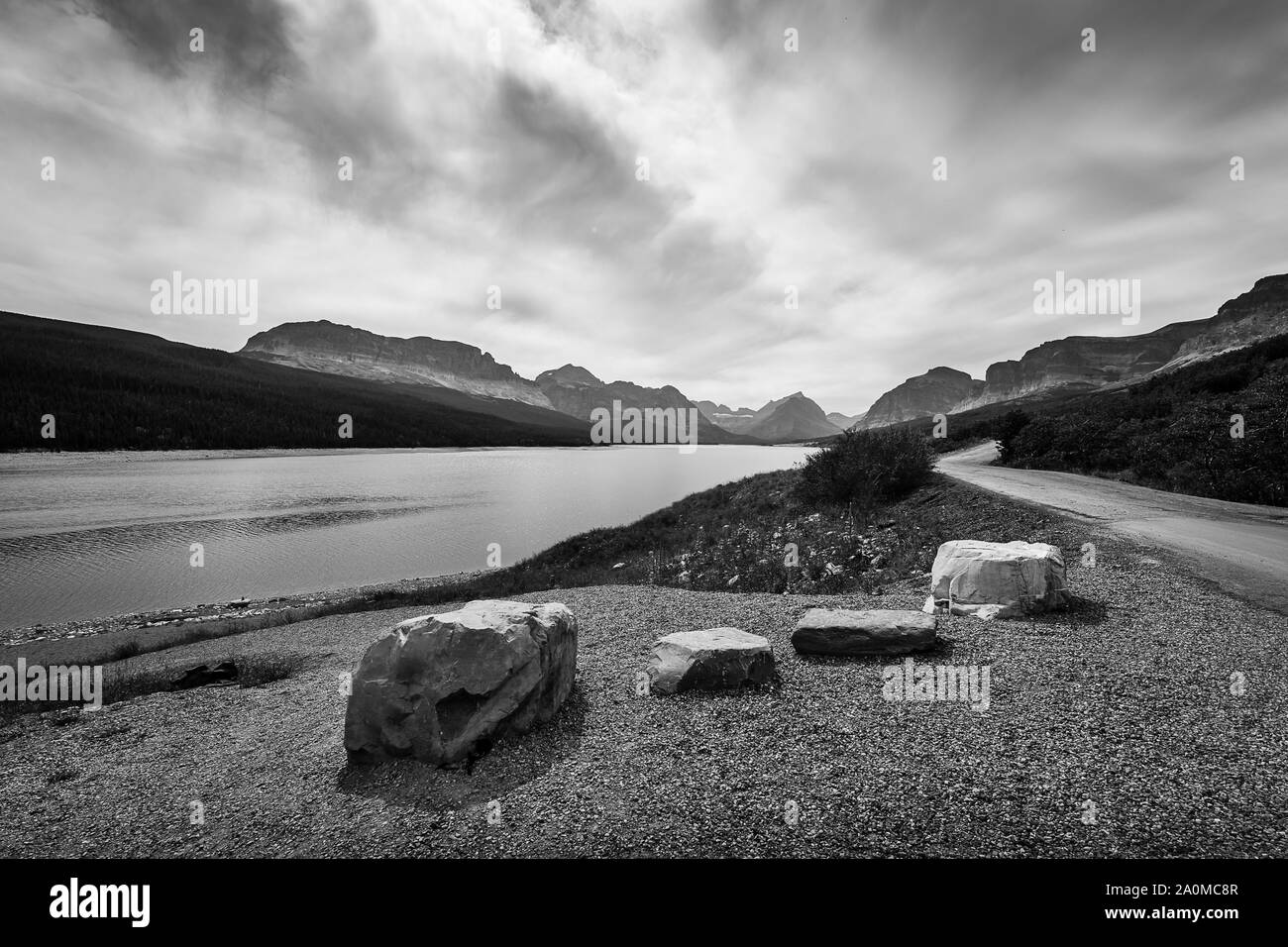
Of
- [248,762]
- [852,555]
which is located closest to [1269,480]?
[852,555]

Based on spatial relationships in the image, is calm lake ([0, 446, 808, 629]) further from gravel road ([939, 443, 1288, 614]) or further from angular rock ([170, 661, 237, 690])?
gravel road ([939, 443, 1288, 614])

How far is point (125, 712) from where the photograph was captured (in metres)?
8.52

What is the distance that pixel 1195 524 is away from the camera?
12.7 meters

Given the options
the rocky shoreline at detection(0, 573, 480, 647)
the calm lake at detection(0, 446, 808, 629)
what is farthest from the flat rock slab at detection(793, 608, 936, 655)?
the calm lake at detection(0, 446, 808, 629)

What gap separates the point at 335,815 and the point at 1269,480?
25.7 metres

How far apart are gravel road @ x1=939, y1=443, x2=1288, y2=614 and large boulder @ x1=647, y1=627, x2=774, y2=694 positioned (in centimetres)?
804

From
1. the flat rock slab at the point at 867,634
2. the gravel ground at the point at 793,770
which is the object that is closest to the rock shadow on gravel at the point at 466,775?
the gravel ground at the point at 793,770

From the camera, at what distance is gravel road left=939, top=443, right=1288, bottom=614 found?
9008 millimetres

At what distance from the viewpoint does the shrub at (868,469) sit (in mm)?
20703

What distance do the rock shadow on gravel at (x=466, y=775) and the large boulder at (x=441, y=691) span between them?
0.13 meters

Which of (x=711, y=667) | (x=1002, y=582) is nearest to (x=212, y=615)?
(x=711, y=667)

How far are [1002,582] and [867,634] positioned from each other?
2.94m
